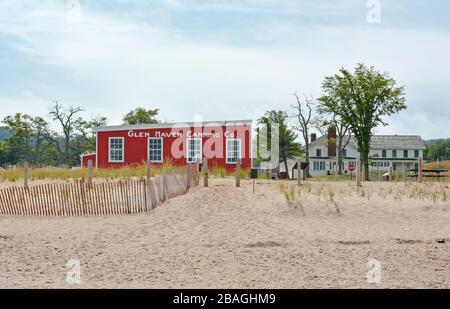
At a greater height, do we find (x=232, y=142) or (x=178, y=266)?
(x=232, y=142)

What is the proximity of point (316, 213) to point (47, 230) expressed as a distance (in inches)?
270

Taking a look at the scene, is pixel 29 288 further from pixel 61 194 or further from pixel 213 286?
pixel 61 194

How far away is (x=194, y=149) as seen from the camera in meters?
35.0

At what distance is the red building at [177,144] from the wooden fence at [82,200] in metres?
16.0

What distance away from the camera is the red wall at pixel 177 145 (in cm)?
3412

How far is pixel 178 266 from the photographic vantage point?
9.82 metres

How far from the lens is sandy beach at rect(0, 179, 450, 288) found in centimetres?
888

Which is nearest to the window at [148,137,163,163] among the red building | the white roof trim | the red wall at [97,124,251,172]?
the red building

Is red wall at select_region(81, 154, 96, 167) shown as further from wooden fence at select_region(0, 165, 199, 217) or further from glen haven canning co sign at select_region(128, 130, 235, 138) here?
wooden fence at select_region(0, 165, 199, 217)

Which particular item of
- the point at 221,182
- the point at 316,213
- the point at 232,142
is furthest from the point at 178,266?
the point at 232,142

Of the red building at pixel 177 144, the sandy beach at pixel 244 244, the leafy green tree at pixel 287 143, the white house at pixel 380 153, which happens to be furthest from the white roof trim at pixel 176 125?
the white house at pixel 380 153

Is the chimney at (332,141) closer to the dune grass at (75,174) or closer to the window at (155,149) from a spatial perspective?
the window at (155,149)

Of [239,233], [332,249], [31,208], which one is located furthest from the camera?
[31,208]

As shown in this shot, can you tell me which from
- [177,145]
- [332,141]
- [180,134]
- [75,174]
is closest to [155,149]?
[177,145]
